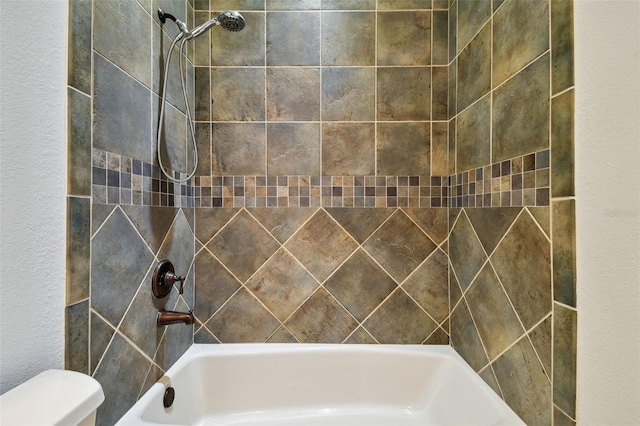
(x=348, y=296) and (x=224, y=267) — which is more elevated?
(x=224, y=267)

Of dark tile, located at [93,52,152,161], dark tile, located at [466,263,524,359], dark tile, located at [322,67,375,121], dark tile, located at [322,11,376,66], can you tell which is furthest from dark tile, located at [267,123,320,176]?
dark tile, located at [466,263,524,359]

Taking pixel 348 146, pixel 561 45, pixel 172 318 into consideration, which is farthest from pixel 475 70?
pixel 172 318

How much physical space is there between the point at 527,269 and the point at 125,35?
155 cm

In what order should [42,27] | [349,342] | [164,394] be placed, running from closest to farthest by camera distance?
[42,27], [164,394], [349,342]

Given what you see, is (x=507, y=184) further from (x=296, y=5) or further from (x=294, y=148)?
(x=296, y=5)

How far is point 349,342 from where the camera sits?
5.11ft

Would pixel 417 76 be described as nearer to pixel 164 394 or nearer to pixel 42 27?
pixel 42 27

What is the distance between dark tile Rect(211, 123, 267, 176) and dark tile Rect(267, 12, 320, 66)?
38 cm

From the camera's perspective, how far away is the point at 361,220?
1566 mm

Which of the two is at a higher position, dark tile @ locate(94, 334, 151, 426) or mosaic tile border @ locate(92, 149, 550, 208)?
mosaic tile border @ locate(92, 149, 550, 208)

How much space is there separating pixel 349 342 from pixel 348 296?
0.24m

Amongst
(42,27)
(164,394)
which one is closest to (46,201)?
(42,27)

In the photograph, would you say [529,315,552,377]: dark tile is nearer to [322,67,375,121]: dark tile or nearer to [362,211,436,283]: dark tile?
[362,211,436,283]: dark tile

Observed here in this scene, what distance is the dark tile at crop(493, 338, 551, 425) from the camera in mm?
877
